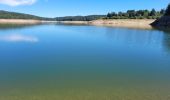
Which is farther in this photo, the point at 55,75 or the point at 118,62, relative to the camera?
the point at 118,62

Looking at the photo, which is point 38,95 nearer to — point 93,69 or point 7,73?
point 7,73

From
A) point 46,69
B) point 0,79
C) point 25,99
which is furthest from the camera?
point 46,69

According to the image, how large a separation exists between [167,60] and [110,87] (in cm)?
864

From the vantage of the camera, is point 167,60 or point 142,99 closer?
point 142,99

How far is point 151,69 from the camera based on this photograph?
14875 millimetres

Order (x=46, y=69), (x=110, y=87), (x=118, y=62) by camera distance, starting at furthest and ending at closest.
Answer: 1. (x=118, y=62)
2. (x=46, y=69)
3. (x=110, y=87)

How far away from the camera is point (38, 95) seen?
9.84 metres

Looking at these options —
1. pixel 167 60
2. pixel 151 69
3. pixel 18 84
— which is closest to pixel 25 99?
pixel 18 84

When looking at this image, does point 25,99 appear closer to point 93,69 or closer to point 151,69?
point 93,69

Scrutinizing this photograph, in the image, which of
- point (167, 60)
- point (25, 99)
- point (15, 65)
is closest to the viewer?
point (25, 99)

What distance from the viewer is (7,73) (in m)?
13.0

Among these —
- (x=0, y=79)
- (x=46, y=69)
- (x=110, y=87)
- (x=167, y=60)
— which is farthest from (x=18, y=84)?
(x=167, y=60)

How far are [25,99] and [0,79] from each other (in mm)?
3012

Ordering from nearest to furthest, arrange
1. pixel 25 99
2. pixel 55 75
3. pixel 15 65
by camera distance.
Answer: pixel 25 99 → pixel 55 75 → pixel 15 65
